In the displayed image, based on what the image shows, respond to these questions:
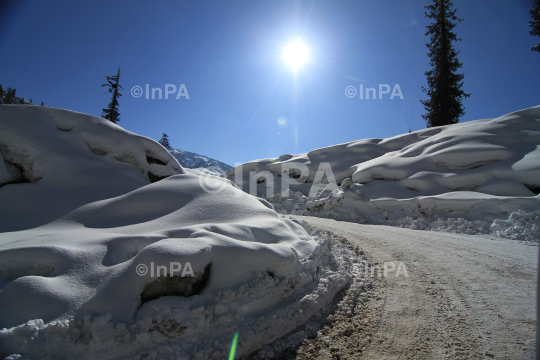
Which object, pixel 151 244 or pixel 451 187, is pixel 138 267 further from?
pixel 451 187

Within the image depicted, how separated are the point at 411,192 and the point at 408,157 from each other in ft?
11.8

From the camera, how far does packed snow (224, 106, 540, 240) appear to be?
7812 mm

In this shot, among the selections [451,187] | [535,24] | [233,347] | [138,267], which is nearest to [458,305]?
[233,347]

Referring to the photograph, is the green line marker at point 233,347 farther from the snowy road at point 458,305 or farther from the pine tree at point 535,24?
the pine tree at point 535,24

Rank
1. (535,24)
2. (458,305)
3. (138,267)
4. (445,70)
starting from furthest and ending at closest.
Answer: (445,70) → (535,24) → (458,305) → (138,267)

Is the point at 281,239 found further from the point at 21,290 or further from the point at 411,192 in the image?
the point at 411,192

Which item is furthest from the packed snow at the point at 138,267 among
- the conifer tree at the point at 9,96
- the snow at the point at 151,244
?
the conifer tree at the point at 9,96

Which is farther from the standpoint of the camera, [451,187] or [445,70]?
[445,70]

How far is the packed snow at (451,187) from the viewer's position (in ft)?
25.6

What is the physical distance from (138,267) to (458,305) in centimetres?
409

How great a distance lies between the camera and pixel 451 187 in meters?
10.6

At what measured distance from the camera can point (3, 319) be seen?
2074 mm

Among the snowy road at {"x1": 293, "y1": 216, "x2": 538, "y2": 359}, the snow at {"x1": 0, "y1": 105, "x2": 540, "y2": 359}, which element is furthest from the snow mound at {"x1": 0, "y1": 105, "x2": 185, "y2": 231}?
the snowy road at {"x1": 293, "y1": 216, "x2": 538, "y2": 359}

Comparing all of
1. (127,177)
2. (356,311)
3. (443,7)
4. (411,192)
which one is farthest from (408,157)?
(443,7)
